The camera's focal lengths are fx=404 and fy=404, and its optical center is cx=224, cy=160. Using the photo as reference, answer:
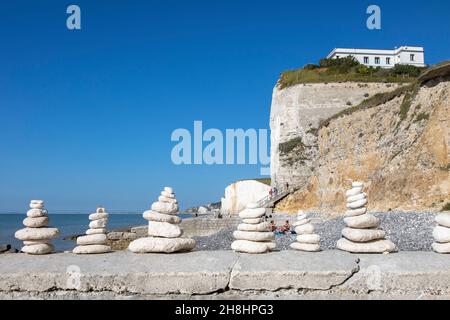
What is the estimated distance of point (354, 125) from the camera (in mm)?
33250

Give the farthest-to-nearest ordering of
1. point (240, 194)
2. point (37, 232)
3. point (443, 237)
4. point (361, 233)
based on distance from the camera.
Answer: point (240, 194) < point (37, 232) < point (361, 233) < point (443, 237)

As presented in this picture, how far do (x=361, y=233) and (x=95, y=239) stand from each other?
3051 mm

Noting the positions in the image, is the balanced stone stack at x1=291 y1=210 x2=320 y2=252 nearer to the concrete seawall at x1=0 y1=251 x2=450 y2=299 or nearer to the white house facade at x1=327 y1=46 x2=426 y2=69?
the concrete seawall at x1=0 y1=251 x2=450 y2=299

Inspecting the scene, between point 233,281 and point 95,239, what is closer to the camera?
point 233,281

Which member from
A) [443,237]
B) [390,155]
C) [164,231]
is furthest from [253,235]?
[390,155]

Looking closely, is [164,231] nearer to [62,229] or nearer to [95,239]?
[95,239]

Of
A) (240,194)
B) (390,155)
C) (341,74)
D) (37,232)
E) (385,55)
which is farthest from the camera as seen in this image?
(385,55)

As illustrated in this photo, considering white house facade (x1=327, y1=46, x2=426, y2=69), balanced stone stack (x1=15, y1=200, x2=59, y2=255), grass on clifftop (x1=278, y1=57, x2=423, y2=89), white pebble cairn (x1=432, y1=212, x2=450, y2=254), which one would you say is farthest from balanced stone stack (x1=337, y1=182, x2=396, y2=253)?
white house facade (x1=327, y1=46, x2=426, y2=69)

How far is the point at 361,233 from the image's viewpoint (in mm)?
4590

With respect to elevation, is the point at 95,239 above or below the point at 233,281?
above
